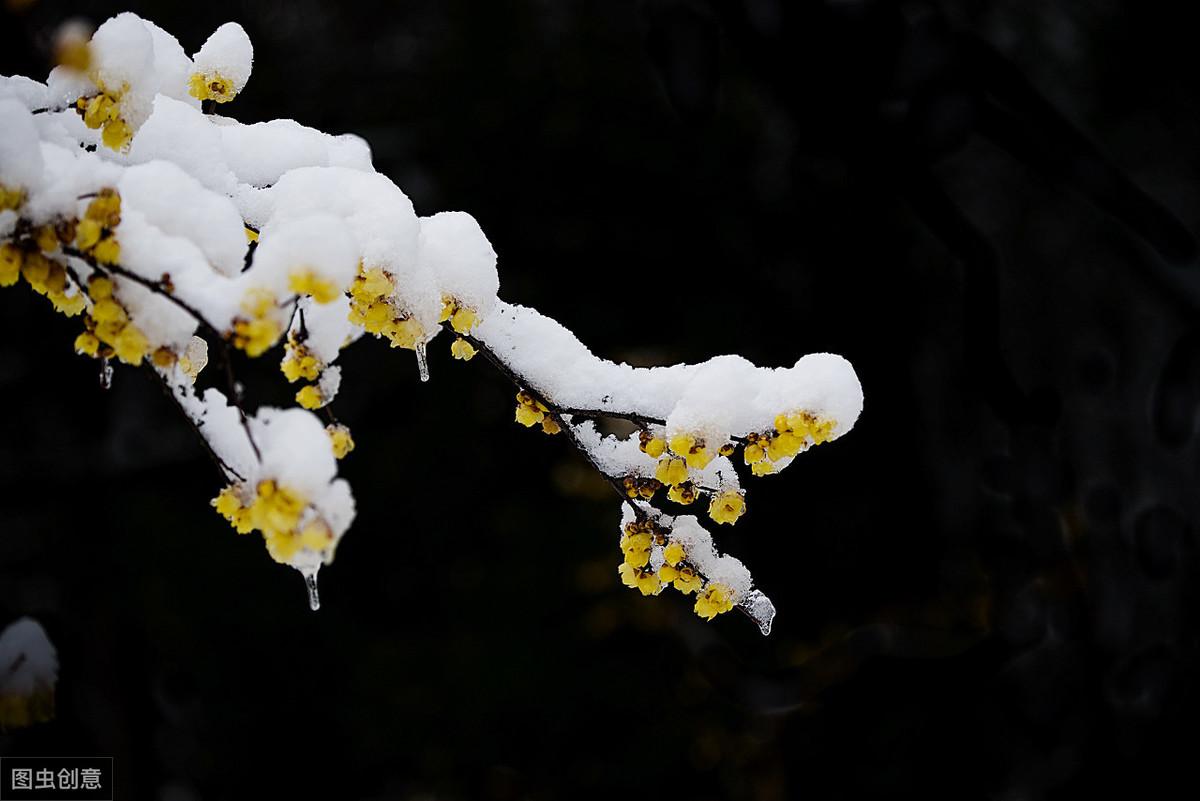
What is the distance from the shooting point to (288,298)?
680 mm

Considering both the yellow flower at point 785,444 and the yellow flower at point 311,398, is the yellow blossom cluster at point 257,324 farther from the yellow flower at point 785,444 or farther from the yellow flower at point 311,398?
the yellow flower at point 785,444

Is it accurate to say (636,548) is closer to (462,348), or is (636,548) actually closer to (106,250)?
(462,348)

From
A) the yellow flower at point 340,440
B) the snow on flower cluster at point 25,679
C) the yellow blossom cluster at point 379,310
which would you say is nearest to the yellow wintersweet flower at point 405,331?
the yellow blossom cluster at point 379,310

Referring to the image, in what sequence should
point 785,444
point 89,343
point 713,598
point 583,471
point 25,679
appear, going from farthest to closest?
point 583,471
point 25,679
point 713,598
point 785,444
point 89,343

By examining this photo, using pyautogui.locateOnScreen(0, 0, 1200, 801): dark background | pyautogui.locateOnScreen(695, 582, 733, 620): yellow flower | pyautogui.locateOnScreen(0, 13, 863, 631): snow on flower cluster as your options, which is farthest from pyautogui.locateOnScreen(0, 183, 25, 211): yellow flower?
pyautogui.locateOnScreen(0, 0, 1200, 801): dark background

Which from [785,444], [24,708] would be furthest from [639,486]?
[24,708]

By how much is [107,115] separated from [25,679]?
942 mm

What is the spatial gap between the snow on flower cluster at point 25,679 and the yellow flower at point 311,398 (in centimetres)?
67

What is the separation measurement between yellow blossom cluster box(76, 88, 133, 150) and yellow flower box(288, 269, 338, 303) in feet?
0.86

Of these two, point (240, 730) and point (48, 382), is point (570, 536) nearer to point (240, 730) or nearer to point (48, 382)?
point (240, 730)

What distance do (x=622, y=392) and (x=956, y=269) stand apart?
2631 millimetres

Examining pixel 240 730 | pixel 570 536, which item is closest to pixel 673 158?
pixel 570 536

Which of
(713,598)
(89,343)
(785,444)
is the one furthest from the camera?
(713,598)

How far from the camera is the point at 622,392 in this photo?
3.11ft
